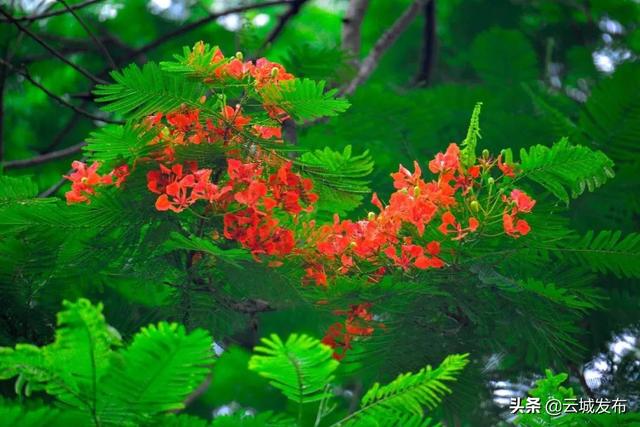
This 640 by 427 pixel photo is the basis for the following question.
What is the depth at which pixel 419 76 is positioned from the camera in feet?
24.8

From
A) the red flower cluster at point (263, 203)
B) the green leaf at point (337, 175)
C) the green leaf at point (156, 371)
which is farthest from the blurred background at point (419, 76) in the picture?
the green leaf at point (156, 371)

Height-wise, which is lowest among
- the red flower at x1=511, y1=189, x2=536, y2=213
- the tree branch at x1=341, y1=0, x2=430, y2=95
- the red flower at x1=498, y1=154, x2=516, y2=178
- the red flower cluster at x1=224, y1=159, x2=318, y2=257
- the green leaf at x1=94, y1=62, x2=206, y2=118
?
the tree branch at x1=341, y1=0, x2=430, y2=95

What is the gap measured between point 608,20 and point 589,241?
185 inches

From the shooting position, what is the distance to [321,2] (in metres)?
10.1

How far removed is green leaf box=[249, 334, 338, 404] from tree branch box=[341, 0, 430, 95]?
353 centimetres

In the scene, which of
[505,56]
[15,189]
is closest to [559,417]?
[15,189]

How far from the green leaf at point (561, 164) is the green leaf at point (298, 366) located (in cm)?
121

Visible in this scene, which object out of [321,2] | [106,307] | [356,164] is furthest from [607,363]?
[321,2]

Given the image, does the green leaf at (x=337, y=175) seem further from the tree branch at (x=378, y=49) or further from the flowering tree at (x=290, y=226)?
the tree branch at (x=378, y=49)

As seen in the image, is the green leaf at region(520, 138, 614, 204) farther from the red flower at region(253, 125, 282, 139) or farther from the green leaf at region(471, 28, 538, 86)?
the green leaf at region(471, 28, 538, 86)

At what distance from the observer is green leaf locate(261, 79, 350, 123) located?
3.32m

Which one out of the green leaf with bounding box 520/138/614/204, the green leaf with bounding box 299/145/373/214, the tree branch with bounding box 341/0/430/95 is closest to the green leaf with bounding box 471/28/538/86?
the tree branch with bounding box 341/0/430/95

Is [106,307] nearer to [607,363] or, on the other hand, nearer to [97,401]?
[97,401]

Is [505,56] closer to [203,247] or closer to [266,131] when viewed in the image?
[266,131]
